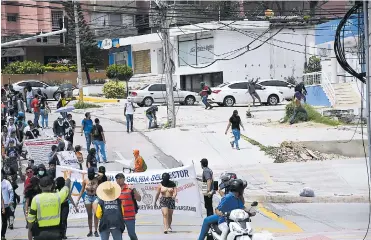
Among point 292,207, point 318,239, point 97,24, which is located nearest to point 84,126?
point 292,207

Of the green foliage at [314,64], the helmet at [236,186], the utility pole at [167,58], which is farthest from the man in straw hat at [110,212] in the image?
the green foliage at [314,64]

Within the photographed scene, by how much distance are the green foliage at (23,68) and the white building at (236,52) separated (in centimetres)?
1028

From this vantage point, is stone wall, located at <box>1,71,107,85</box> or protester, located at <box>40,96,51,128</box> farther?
stone wall, located at <box>1,71,107,85</box>

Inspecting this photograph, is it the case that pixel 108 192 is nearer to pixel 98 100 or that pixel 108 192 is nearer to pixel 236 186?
pixel 236 186

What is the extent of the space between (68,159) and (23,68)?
116 feet

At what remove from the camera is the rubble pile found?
81.6 feet

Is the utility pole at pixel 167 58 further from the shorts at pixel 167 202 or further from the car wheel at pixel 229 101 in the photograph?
the shorts at pixel 167 202

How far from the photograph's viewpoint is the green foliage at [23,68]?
54.2 m

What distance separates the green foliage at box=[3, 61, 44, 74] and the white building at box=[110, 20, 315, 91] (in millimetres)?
10277

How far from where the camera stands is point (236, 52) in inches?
1902

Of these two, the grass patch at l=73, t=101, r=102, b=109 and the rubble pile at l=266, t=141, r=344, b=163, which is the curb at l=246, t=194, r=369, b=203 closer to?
the rubble pile at l=266, t=141, r=344, b=163

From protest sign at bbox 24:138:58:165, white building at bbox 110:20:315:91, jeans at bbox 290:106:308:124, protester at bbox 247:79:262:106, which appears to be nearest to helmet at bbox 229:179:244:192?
protest sign at bbox 24:138:58:165

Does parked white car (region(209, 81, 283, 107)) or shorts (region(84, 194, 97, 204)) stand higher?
parked white car (region(209, 81, 283, 107))

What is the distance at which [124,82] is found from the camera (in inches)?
2013
